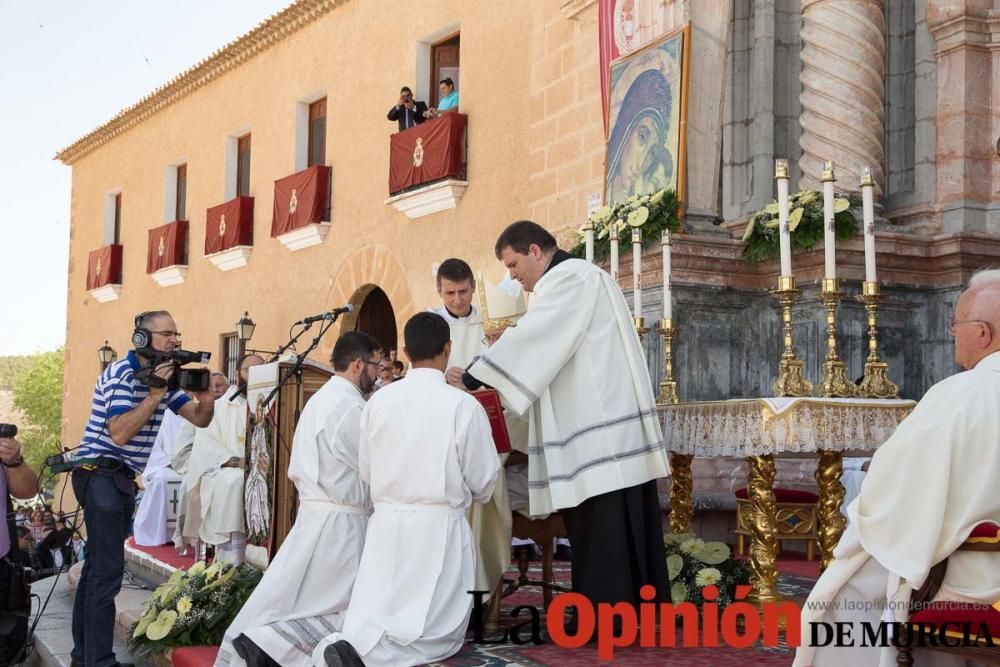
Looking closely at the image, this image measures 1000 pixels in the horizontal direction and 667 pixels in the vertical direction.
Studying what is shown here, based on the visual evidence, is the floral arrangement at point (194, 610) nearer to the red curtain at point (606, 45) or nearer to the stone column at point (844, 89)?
the stone column at point (844, 89)

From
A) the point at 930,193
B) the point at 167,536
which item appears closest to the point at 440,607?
the point at 930,193

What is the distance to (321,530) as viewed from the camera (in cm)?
516

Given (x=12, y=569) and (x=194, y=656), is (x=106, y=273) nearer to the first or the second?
(x=12, y=569)

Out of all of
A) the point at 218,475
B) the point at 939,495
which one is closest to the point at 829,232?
the point at 939,495

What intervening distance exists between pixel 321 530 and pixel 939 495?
2.82 meters

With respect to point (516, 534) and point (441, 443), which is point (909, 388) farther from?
point (441, 443)

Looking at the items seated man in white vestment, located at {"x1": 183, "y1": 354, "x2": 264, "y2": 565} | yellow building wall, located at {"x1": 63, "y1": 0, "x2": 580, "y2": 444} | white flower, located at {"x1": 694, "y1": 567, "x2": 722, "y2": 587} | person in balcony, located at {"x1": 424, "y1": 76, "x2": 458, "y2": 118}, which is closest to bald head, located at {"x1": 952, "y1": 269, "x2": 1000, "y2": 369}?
white flower, located at {"x1": 694, "y1": 567, "x2": 722, "y2": 587}

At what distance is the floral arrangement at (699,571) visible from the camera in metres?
5.08

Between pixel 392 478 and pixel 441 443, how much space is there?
0.80 feet

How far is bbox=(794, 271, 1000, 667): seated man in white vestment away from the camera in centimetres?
317

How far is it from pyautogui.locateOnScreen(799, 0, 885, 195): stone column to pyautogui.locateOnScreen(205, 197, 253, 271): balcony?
35.4 ft

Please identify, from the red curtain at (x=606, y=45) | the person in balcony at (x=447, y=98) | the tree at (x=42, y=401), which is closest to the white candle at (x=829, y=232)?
the red curtain at (x=606, y=45)

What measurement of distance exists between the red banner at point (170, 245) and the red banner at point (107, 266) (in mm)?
2119

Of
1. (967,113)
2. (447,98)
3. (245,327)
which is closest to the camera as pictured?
(967,113)
